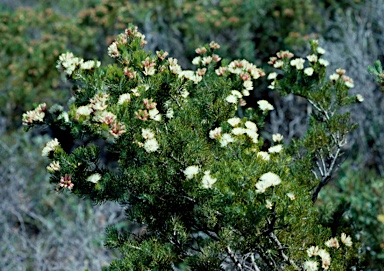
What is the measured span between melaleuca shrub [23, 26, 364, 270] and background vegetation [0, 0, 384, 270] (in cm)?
153

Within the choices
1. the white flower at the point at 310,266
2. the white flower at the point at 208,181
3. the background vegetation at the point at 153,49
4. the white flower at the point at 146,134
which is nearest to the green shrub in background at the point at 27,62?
the background vegetation at the point at 153,49

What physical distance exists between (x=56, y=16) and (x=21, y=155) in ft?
11.0

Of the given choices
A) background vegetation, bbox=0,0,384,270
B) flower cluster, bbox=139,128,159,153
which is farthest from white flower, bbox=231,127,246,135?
background vegetation, bbox=0,0,384,270

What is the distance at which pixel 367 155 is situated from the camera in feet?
17.8

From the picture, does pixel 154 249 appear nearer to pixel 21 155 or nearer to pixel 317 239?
pixel 317 239

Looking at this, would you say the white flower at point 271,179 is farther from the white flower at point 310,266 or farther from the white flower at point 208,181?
the white flower at point 310,266

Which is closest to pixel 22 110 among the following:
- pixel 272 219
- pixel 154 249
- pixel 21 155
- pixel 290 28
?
pixel 21 155

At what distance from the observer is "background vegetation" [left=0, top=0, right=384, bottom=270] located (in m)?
4.38

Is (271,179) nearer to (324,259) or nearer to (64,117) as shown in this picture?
(324,259)

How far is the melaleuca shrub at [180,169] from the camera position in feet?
6.33

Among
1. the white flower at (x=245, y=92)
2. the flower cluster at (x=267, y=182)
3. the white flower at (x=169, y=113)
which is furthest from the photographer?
the white flower at (x=245, y=92)

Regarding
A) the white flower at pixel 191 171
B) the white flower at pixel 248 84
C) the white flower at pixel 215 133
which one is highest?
the white flower at pixel 248 84

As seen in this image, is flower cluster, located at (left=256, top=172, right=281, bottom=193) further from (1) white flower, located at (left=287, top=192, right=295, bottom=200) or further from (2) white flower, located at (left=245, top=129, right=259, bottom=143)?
(2) white flower, located at (left=245, top=129, right=259, bottom=143)

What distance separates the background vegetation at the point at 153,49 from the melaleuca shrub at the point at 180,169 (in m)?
1.53
